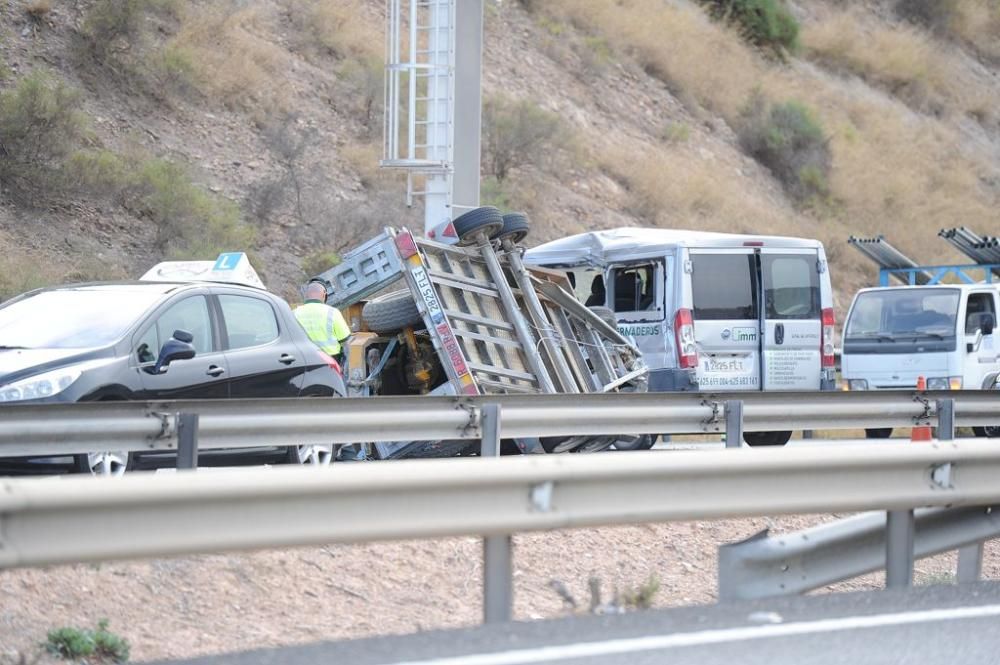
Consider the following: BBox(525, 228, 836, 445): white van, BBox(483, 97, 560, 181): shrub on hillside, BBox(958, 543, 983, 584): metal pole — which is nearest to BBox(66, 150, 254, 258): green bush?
BBox(525, 228, 836, 445): white van

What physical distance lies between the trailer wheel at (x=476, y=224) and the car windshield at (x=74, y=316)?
318 centimetres

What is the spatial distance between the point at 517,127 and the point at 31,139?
36.8 feet

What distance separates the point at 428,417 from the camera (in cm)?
1009

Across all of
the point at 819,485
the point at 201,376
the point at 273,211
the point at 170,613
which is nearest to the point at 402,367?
the point at 201,376

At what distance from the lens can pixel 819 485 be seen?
6.29 meters

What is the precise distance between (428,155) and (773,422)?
7.76 metres

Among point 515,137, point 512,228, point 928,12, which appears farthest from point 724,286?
point 928,12

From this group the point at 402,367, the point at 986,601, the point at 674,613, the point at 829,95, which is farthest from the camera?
the point at 829,95

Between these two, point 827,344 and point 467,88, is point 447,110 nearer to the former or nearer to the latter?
point 467,88

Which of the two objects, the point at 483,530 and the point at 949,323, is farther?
the point at 949,323

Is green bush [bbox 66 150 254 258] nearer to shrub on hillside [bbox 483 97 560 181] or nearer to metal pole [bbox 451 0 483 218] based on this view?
metal pole [bbox 451 0 483 218]

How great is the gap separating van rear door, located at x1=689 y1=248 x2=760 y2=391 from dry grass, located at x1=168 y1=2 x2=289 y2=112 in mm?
12926

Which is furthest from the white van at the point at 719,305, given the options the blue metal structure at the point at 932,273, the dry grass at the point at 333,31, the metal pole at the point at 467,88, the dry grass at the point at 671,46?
the dry grass at the point at 671,46

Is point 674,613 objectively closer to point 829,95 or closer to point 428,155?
point 428,155
